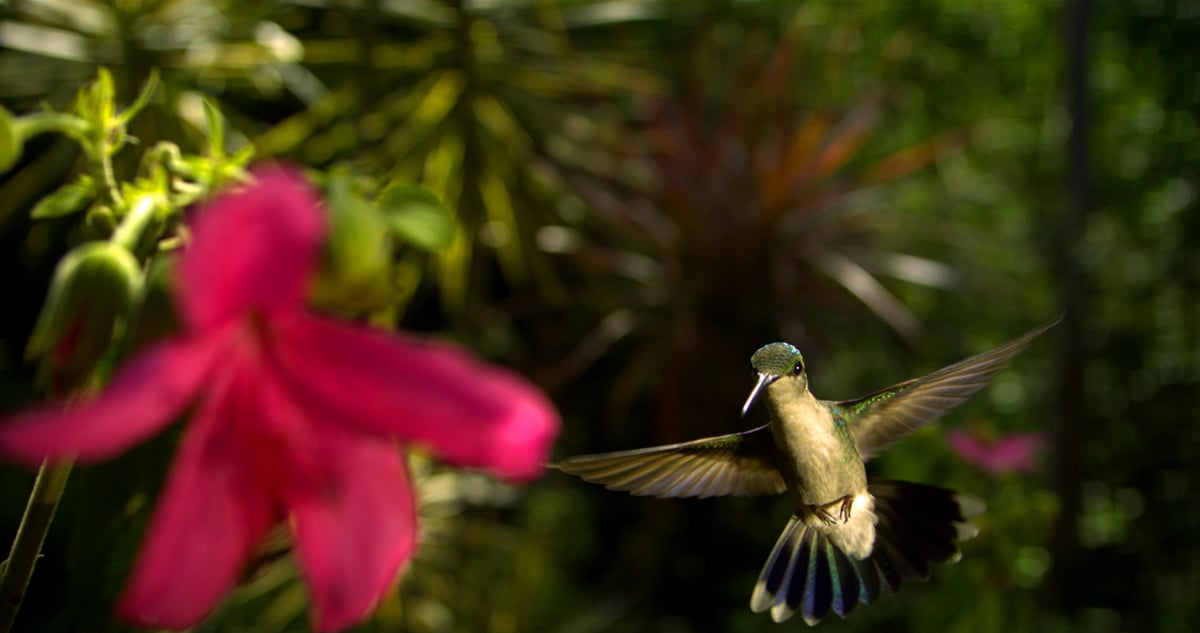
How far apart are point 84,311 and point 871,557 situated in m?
0.33

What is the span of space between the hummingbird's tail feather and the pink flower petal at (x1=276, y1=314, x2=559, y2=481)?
0.25 meters

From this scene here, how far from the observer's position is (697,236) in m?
1.74

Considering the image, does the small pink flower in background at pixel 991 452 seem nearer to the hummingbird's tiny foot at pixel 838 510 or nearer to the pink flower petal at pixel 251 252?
the hummingbird's tiny foot at pixel 838 510

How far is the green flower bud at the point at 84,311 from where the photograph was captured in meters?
0.26

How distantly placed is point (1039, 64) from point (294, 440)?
221 centimetres

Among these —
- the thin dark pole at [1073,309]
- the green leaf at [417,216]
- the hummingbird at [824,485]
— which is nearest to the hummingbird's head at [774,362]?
the hummingbird at [824,485]

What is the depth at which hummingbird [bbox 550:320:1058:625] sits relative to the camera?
1.30ft

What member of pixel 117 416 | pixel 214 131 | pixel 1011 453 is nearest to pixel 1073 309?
pixel 1011 453

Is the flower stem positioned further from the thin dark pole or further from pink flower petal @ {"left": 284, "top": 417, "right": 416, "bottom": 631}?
the thin dark pole

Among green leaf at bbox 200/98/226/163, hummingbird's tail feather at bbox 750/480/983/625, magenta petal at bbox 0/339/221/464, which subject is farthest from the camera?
hummingbird's tail feather at bbox 750/480/983/625

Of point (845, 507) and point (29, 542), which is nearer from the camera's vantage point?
point (29, 542)

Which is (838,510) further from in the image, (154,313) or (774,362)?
(154,313)

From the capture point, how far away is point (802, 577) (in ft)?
1.48

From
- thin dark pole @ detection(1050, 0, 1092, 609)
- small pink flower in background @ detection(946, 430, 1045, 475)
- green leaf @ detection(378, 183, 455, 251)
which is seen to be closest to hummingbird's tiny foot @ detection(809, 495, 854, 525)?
green leaf @ detection(378, 183, 455, 251)
